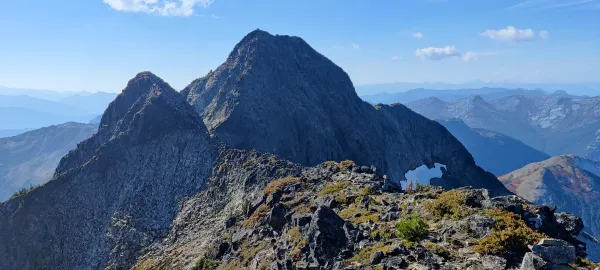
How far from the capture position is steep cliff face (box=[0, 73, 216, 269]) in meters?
54.6

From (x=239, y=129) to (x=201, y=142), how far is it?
25.3 m

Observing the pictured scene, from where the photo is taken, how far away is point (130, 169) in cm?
6531

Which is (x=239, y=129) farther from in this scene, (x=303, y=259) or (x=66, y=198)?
(x=303, y=259)

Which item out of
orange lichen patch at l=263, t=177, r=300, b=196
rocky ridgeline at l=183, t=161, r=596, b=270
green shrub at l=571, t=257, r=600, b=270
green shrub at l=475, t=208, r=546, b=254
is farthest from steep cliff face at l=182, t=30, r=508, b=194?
green shrub at l=571, t=257, r=600, b=270

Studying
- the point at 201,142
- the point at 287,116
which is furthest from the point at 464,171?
the point at 201,142

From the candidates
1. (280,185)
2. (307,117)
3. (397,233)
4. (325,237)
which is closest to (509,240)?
(397,233)

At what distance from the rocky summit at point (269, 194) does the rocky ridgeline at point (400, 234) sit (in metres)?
0.10

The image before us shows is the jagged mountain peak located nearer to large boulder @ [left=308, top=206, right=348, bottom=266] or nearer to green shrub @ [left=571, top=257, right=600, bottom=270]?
large boulder @ [left=308, top=206, right=348, bottom=266]

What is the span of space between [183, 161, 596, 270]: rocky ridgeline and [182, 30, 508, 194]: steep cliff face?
52.9m

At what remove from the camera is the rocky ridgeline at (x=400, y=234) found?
57.7 ft

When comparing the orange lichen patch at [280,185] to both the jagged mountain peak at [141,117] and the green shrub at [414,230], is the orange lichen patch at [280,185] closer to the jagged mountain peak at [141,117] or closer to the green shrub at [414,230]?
the green shrub at [414,230]

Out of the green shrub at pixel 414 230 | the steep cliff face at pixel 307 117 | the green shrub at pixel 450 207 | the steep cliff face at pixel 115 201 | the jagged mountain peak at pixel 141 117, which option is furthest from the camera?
the steep cliff face at pixel 307 117

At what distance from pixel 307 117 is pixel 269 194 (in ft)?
217

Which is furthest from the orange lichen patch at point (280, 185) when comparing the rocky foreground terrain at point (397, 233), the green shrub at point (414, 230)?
the green shrub at point (414, 230)
